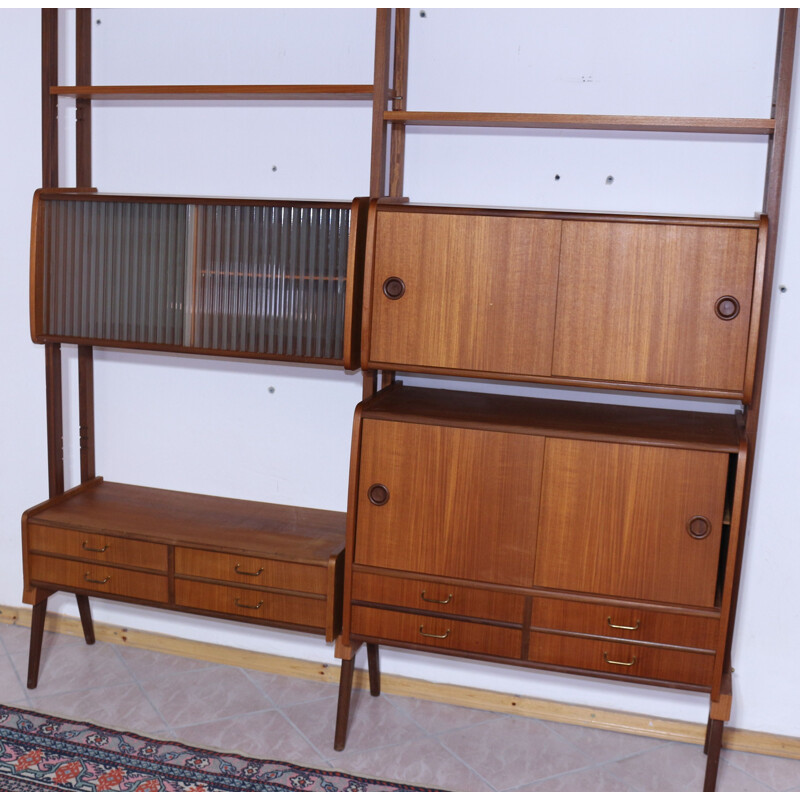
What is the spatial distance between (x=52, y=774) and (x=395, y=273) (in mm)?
1608

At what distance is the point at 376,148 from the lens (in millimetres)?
2459

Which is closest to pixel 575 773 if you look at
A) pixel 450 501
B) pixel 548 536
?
pixel 548 536

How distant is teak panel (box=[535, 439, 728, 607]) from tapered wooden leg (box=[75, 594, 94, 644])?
5.43 ft

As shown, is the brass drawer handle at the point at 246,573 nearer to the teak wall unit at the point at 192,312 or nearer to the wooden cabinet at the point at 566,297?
the teak wall unit at the point at 192,312

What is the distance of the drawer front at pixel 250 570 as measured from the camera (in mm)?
2502

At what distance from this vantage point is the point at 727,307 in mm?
2129

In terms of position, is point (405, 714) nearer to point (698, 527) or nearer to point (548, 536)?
point (548, 536)

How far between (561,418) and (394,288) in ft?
1.83

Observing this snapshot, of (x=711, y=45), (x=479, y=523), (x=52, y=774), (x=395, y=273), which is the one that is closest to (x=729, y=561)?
(x=479, y=523)

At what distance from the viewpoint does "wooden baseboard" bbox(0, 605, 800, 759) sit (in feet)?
8.77

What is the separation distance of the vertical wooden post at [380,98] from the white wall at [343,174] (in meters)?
0.18

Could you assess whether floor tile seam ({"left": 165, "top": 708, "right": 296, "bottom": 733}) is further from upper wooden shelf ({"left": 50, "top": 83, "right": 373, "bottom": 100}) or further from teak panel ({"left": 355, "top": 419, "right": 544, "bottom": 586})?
upper wooden shelf ({"left": 50, "top": 83, "right": 373, "bottom": 100})

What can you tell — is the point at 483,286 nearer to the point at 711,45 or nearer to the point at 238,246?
the point at 238,246

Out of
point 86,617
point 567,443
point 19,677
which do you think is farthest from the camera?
point 86,617
